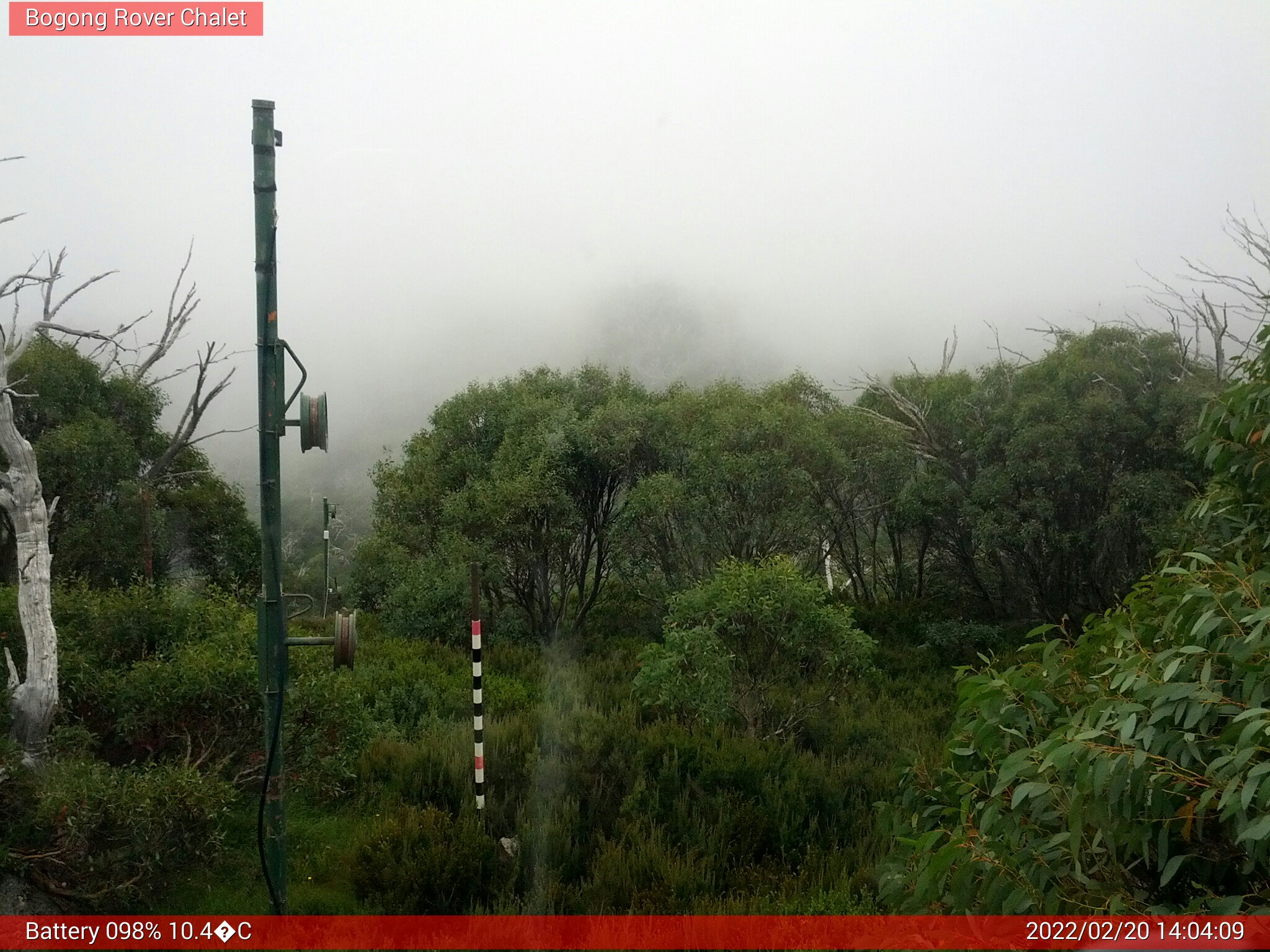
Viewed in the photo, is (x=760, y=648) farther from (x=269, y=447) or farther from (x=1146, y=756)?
(x=1146, y=756)

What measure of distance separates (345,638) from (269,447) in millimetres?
858

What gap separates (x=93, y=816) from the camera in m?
4.11

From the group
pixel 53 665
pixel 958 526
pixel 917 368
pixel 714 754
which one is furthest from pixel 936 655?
pixel 53 665

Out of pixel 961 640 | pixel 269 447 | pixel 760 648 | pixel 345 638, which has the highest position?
pixel 269 447

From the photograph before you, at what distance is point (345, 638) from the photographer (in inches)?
142

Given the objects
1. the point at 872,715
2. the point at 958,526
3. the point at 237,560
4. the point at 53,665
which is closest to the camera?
the point at 53,665

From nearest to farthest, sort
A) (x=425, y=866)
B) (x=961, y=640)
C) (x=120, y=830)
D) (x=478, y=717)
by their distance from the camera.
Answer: (x=120, y=830)
(x=425, y=866)
(x=478, y=717)
(x=961, y=640)

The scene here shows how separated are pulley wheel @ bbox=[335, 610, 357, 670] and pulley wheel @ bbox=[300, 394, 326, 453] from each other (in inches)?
27.7

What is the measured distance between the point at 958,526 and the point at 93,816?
11.1 m

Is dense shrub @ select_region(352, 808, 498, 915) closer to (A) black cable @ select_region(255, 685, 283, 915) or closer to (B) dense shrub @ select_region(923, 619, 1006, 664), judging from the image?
(A) black cable @ select_region(255, 685, 283, 915)

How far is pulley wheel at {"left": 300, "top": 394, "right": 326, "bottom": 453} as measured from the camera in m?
3.60

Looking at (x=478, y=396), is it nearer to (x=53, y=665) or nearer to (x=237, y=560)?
(x=237, y=560)

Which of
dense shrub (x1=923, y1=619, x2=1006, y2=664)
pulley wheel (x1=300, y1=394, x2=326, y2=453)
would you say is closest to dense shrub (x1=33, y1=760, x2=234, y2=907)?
pulley wheel (x1=300, y1=394, x2=326, y2=453)

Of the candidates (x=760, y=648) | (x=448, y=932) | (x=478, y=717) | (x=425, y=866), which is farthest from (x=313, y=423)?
(x=760, y=648)
